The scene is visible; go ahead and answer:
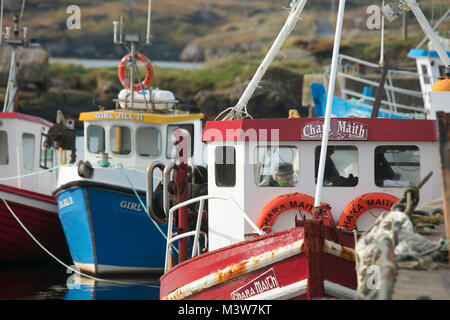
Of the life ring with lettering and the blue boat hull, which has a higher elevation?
the life ring with lettering

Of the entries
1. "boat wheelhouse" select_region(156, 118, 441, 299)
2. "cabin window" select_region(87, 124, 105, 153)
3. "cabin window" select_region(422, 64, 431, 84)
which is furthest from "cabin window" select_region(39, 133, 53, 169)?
"cabin window" select_region(422, 64, 431, 84)

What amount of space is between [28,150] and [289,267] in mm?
10769

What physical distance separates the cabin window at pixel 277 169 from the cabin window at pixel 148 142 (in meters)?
6.70

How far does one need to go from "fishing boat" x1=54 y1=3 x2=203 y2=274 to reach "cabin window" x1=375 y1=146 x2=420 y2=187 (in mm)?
5393

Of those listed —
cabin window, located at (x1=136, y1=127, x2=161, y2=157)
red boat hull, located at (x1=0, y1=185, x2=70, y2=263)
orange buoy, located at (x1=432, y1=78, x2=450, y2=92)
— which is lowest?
red boat hull, located at (x1=0, y1=185, x2=70, y2=263)

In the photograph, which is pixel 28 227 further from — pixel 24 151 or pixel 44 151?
pixel 44 151

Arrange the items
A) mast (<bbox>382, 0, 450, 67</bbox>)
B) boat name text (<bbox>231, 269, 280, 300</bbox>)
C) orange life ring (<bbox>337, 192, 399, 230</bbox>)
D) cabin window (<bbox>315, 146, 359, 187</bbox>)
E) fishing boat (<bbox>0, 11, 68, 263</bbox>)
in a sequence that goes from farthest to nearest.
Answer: fishing boat (<bbox>0, 11, 68, 263</bbox>) → mast (<bbox>382, 0, 450, 67</bbox>) → cabin window (<bbox>315, 146, 359, 187</bbox>) → orange life ring (<bbox>337, 192, 399, 230</bbox>) → boat name text (<bbox>231, 269, 280, 300</bbox>)

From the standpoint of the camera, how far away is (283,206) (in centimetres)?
909

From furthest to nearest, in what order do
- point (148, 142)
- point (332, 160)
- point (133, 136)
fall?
point (148, 142) → point (133, 136) → point (332, 160)

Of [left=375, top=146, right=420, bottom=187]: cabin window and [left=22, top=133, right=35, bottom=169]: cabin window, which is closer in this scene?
[left=375, top=146, right=420, bottom=187]: cabin window

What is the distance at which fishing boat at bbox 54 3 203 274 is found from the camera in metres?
14.5

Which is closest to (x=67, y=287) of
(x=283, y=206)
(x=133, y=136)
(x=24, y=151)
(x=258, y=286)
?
(x=133, y=136)

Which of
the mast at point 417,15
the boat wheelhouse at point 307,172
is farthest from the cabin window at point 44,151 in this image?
the mast at point 417,15

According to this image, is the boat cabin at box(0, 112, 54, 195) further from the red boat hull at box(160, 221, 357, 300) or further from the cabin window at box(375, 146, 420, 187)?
the cabin window at box(375, 146, 420, 187)
